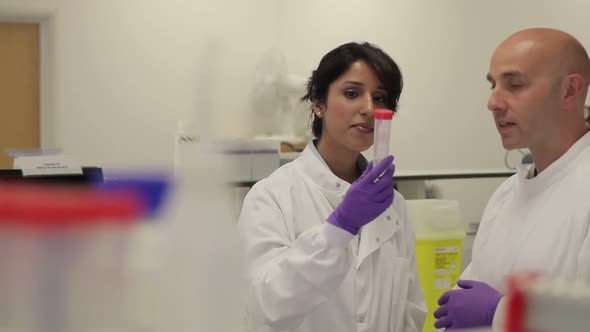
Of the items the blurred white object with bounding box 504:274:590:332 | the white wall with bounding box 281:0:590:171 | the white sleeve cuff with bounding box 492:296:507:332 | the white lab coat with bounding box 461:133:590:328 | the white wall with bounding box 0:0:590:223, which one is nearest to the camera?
the blurred white object with bounding box 504:274:590:332

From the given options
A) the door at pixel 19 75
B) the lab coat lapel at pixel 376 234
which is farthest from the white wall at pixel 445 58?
the lab coat lapel at pixel 376 234

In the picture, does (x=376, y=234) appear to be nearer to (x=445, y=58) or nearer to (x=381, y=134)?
(x=381, y=134)

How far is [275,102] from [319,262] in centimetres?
321

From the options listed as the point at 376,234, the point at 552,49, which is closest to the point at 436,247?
the point at 376,234

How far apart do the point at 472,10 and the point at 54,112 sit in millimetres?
2774

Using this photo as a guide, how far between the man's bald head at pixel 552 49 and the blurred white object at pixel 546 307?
1.13 meters

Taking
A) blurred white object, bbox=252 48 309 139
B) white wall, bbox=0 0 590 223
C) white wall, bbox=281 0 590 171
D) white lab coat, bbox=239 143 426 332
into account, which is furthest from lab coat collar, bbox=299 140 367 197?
blurred white object, bbox=252 48 309 139

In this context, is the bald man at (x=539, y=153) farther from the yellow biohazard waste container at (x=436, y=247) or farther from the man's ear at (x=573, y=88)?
the yellow biohazard waste container at (x=436, y=247)

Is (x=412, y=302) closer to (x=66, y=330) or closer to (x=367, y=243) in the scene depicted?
(x=367, y=243)

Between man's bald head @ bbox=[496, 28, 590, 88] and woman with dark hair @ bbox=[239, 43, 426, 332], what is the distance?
0.32 metres

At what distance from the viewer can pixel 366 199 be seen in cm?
142

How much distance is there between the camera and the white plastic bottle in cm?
139

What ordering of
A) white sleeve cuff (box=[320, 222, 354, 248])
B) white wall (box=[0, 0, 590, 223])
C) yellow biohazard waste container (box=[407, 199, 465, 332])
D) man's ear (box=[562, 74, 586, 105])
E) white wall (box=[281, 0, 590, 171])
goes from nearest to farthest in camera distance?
white sleeve cuff (box=[320, 222, 354, 248]) < man's ear (box=[562, 74, 586, 105]) < yellow biohazard waste container (box=[407, 199, 465, 332]) < white wall (box=[281, 0, 590, 171]) < white wall (box=[0, 0, 590, 223])

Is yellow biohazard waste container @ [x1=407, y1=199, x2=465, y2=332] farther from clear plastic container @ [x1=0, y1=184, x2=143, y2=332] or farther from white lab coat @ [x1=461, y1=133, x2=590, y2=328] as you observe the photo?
clear plastic container @ [x1=0, y1=184, x2=143, y2=332]
